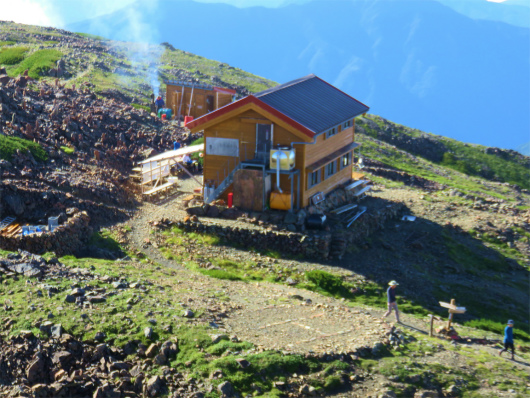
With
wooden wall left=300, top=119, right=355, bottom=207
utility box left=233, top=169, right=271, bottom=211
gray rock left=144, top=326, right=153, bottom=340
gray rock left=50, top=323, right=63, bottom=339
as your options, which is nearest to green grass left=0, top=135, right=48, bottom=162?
utility box left=233, top=169, right=271, bottom=211

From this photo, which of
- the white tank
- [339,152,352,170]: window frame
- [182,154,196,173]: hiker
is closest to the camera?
the white tank

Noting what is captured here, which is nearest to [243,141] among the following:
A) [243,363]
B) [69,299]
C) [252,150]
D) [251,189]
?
[252,150]

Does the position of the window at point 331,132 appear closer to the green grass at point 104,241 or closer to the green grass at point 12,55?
the green grass at point 104,241

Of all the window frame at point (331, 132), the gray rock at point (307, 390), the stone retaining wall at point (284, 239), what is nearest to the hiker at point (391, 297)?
the gray rock at point (307, 390)

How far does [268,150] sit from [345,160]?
8.61 metres

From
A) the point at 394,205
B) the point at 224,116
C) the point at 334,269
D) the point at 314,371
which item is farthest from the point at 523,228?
the point at 314,371

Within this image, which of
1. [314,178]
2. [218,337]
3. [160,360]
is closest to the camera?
[160,360]

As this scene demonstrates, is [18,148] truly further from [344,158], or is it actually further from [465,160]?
[465,160]

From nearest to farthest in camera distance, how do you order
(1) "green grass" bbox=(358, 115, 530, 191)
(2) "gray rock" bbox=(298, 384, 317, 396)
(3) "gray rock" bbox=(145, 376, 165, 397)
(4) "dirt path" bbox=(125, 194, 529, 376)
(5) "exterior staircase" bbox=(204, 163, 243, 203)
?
(3) "gray rock" bbox=(145, 376, 165, 397), (2) "gray rock" bbox=(298, 384, 317, 396), (4) "dirt path" bbox=(125, 194, 529, 376), (5) "exterior staircase" bbox=(204, 163, 243, 203), (1) "green grass" bbox=(358, 115, 530, 191)

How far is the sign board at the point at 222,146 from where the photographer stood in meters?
37.3

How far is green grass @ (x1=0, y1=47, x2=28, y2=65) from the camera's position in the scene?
71625 millimetres

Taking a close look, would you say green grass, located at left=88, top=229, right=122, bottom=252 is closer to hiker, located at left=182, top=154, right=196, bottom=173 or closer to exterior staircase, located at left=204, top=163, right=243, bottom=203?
exterior staircase, located at left=204, top=163, right=243, bottom=203

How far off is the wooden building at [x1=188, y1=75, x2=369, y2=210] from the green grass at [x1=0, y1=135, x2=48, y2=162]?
8.51 m

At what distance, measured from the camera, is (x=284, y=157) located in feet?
116
